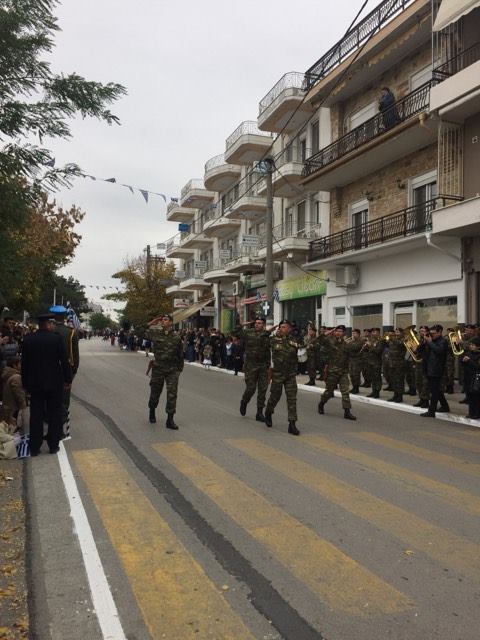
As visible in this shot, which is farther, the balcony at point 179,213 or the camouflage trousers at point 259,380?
the balcony at point 179,213

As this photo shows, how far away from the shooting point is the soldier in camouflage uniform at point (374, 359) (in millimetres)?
14180

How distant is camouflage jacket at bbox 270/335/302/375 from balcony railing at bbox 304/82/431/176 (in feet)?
36.9

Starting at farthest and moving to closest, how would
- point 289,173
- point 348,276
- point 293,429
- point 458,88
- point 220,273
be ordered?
point 220,273 < point 289,173 < point 348,276 < point 458,88 < point 293,429

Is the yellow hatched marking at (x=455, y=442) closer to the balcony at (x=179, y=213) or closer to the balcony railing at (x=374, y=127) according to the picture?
the balcony railing at (x=374, y=127)

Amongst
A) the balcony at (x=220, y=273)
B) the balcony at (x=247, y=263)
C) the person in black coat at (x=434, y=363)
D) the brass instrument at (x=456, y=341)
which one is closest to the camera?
the person in black coat at (x=434, y=363)

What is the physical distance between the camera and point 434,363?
1123 cm

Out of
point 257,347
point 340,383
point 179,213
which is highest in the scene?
point 179,213

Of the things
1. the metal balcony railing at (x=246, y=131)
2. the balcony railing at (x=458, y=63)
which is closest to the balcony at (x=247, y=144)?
the metal balcony railing at (x=246, y=131)

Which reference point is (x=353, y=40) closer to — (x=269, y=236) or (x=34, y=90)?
(x=269, y=236)

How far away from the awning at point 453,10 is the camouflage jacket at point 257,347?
9.62 m

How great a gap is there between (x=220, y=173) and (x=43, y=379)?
30538 mm

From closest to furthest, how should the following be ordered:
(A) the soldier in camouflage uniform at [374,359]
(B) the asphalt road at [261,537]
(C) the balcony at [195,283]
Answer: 1. (B) the asphalt road at [261,537]
2. (A) the soldier in camouflage uniform at [374,359]
3. (C) the balcony at [195,283]

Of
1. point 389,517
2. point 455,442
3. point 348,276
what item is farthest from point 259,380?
point 348,276

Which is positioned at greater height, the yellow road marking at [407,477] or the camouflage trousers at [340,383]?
the camouflage trousers at [340,383]
